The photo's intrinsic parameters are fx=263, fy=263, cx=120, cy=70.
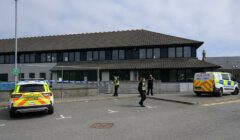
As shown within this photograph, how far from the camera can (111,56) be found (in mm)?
33562

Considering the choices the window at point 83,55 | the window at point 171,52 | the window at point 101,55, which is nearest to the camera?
the window at point 171,52

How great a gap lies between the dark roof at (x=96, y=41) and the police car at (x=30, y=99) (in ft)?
70.3

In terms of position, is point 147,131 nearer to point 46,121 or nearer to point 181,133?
point 181,133

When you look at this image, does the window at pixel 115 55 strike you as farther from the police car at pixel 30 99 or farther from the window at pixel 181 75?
the police car at pixel 30 99

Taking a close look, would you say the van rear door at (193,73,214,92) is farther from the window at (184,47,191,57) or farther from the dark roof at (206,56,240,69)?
the dark roof at (206,56,240,69)

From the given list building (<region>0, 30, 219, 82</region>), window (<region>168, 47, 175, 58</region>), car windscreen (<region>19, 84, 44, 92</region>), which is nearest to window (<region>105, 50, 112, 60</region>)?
building (<region>0, 30, 219, 82</region>)

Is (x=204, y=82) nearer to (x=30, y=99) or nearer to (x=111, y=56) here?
(x=30, y=99)

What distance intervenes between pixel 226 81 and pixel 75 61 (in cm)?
2023

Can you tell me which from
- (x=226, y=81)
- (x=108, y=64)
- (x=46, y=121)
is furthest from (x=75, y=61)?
(x=46, y=121)

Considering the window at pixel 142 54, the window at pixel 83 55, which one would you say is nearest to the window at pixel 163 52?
the window at pixel 142 54

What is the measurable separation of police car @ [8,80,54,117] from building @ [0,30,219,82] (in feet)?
50.3

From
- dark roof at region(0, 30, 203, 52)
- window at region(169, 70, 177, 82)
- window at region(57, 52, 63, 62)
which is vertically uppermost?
dark roof at region(0, 30, 203, 52)

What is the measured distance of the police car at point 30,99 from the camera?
11.0m

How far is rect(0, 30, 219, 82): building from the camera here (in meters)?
29.7
